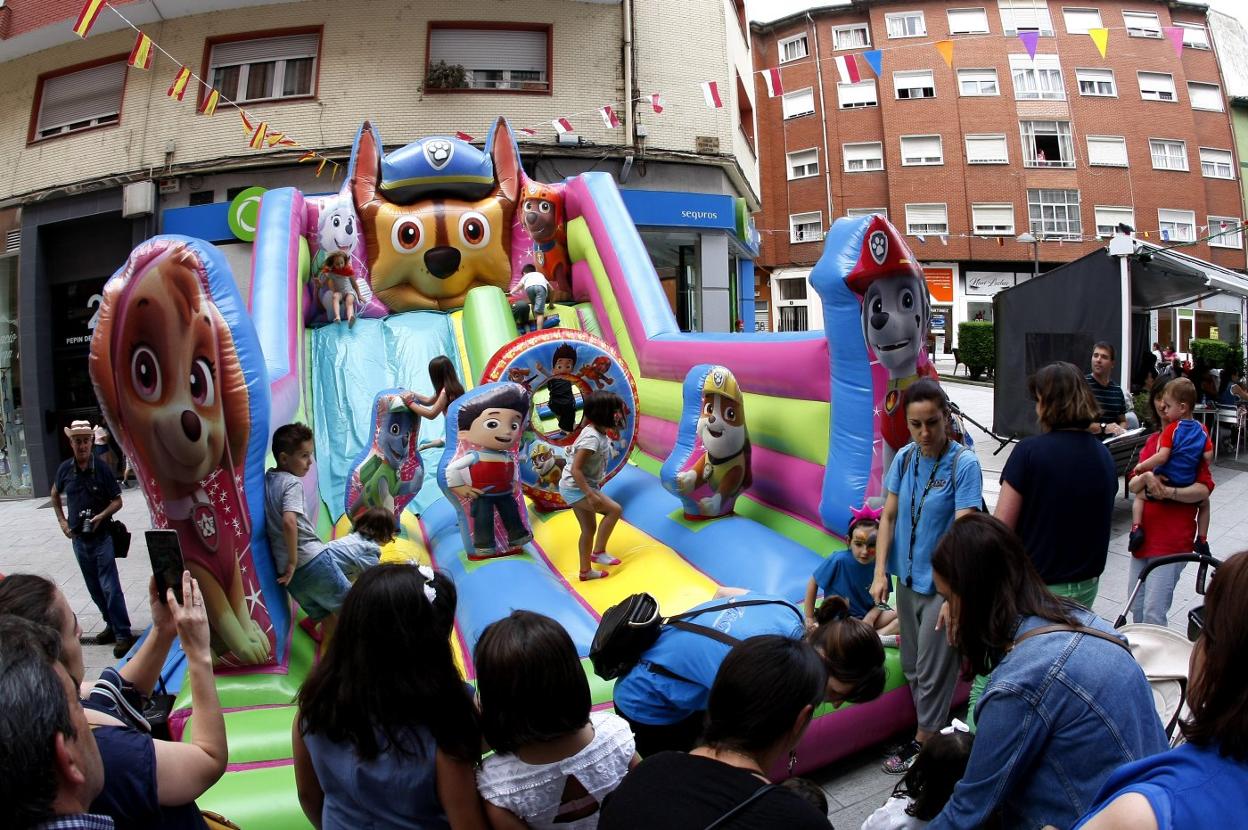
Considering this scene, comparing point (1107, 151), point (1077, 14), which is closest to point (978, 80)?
point (1077, 14)

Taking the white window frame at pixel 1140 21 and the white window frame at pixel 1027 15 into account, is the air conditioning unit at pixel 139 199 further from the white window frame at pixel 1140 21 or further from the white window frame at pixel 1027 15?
the white window frame at pixel 1140 21

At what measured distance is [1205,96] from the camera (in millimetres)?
24234

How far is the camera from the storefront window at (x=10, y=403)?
11.3 meters

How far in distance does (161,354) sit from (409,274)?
477 cm

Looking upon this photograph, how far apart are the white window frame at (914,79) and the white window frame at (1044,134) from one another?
2.80 meters

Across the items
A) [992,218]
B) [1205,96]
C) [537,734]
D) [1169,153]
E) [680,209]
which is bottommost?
[537,734]

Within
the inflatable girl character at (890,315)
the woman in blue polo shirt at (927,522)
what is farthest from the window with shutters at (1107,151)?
the woman in blue polo shirt at (927,522)

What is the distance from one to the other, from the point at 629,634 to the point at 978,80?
1006 inches

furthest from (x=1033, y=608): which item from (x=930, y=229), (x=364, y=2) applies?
(x=930, y=229)

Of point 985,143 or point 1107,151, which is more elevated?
point 985,143

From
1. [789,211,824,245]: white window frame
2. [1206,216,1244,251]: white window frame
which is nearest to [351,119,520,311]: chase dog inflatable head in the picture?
[789,211,824,245]: white window frame

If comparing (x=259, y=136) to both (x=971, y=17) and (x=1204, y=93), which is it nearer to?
(x=971, y=17)

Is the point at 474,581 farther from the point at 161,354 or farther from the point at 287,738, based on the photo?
the point at 161,354

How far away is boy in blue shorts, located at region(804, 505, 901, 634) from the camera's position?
11.1ft
